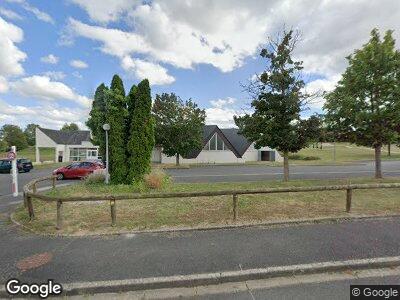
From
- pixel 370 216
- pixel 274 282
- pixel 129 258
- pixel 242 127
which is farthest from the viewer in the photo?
pixel 242 127

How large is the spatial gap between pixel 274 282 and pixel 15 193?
11494 millimetres

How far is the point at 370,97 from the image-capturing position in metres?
13.6

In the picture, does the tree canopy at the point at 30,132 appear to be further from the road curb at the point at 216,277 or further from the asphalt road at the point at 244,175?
the road curb at the point at 216,277

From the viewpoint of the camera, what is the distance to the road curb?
Result: 151 inches

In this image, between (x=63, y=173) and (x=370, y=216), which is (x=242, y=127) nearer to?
(x=370, y=216)

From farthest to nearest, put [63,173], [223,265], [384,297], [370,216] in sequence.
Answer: [63,173] → [370,216] → [223,265] → [384,297]

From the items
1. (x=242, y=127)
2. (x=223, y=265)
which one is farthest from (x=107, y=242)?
(x=242, y=127)

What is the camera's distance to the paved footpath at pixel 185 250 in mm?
4266

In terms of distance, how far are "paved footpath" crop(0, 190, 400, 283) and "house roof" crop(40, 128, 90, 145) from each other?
44051 mm

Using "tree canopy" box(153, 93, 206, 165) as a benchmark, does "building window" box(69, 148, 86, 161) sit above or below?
below

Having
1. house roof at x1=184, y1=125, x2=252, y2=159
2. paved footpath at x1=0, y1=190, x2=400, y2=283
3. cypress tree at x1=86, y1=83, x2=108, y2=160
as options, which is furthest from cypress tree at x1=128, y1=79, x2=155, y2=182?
house roof at x1=184, y1=125, x2=252, y2=159

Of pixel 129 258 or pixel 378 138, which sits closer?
pixel 129 258

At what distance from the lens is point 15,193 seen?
454 inches

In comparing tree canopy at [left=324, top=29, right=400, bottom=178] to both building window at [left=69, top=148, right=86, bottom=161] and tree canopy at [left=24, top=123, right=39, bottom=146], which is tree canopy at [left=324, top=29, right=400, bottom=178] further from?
tree canopy at [left=24, top=123, right=39, bottom=146]
